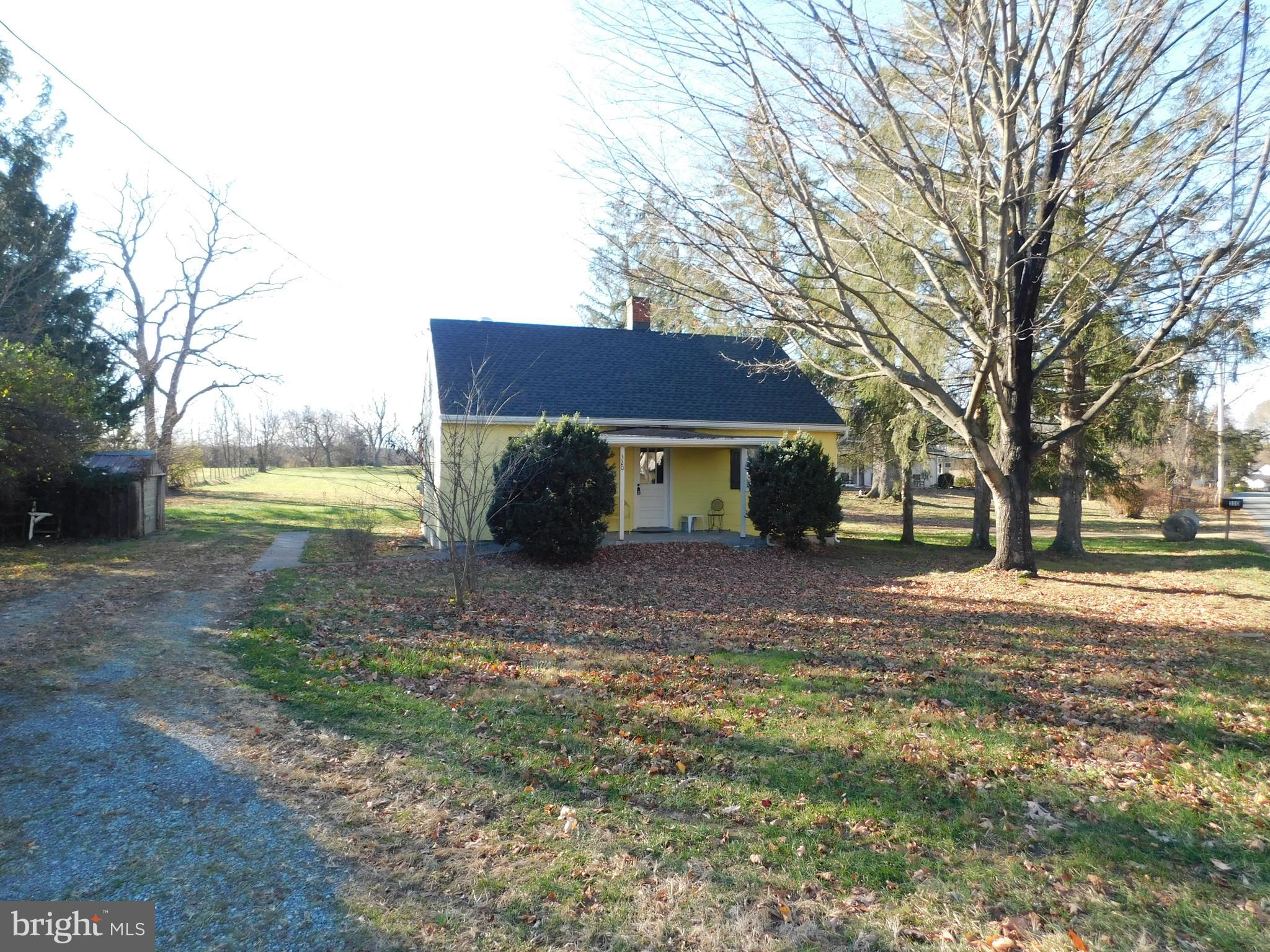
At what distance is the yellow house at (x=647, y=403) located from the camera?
1678 centimetres

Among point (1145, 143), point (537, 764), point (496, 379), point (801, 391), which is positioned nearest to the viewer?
point (537, 764)

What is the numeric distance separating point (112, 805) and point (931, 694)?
5763 millimetres

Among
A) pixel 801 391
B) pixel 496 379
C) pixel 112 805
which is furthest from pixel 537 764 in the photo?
pixel 801 391

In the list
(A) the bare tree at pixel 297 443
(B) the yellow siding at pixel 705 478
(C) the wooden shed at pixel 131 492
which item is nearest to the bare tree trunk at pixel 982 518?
(B) the yellow siding at pixel 705 478

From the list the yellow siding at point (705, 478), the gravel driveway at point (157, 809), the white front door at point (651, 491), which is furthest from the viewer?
the yellow siding at point (705, 478)

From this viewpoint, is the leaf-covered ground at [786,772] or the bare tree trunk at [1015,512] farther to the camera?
the bare tree trunk at [1015,512]

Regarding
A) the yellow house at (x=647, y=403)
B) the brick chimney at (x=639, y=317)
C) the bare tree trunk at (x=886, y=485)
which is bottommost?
the bare tree trunk at (x=886, y=485)

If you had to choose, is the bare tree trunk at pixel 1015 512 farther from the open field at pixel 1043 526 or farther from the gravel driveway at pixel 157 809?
the gravel driveway at pixel 157 809

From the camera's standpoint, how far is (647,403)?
706 inches

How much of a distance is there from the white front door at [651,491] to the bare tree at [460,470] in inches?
149

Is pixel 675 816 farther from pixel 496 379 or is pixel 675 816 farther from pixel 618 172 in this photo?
pixel 496 379

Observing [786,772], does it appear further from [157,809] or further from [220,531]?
[220,531]

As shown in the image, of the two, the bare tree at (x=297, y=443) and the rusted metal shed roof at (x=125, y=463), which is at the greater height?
the bare tree at (x=297, y=443)

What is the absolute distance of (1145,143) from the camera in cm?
981
